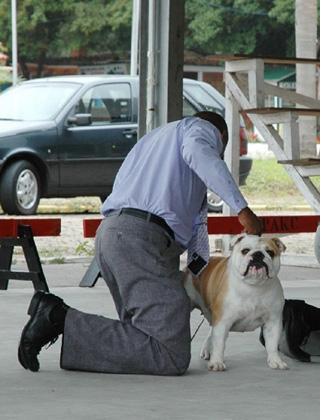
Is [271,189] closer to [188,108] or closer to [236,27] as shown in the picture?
[188,108]

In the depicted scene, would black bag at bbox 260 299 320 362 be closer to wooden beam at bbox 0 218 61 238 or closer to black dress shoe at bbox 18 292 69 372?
black dress shoe at bbox 18 292 69 372

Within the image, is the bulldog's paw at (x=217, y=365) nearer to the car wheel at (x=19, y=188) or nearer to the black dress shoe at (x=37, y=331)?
the black dress shoe at (x=37, y=331)

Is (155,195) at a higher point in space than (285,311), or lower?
higher

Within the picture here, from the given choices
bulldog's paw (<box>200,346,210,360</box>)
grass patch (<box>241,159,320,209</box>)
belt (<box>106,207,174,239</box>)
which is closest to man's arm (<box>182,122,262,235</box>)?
belt (<box>106,207,174,239</box>)

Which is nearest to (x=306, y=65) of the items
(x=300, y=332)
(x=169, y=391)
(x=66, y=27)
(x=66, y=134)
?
(x=66, y=134)

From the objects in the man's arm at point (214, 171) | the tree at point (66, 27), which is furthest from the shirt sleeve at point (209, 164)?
the tree at point (66, 27)

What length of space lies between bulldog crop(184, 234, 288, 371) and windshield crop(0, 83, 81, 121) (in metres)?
11.3

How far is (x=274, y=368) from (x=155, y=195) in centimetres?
120

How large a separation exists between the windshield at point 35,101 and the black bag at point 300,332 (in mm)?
10994

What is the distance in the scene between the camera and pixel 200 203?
7457 mm

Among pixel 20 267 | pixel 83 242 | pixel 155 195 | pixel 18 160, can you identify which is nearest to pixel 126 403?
pixel 155 195

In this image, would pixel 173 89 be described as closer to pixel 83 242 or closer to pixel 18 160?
pixel 83 242

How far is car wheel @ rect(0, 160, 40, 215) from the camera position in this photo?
17828 mm

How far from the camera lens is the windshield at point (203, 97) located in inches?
755
